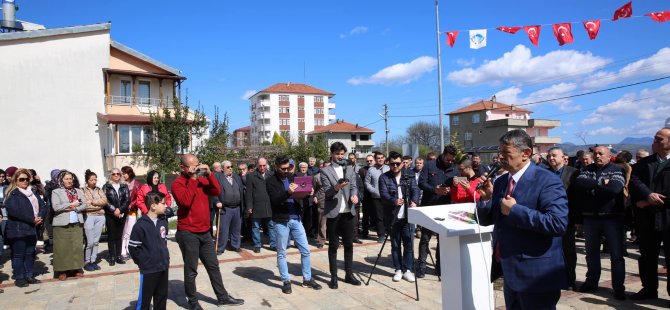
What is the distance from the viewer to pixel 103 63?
25297 mm

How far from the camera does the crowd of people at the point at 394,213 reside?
2.95 meters

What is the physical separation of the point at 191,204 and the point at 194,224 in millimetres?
246

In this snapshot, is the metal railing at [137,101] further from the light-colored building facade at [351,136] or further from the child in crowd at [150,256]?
the light-colored building facade at [351,136]

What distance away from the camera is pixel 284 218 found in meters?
5.86

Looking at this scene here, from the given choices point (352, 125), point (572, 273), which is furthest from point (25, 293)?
point (352, 125)

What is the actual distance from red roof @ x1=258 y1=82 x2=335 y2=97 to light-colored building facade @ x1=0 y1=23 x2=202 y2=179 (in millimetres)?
56480

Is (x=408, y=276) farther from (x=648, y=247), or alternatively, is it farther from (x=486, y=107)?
(x=486, y=107)

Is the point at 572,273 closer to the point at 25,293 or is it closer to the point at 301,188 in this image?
the point at 301,188

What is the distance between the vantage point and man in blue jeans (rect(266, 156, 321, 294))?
19.0 feet

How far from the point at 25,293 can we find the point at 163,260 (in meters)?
3.20

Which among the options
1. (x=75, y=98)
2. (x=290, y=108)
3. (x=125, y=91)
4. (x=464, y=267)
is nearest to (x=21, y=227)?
(x=464, y=267)

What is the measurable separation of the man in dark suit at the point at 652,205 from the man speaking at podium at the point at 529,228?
8.77 ft

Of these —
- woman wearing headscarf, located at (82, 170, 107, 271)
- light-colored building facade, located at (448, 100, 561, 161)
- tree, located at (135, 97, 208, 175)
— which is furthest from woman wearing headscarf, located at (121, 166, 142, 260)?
light-colored building facade, located at (448, 100, 561, 161)

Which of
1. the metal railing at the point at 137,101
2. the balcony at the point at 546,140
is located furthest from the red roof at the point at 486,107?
the metal railing at the point at 137,101
